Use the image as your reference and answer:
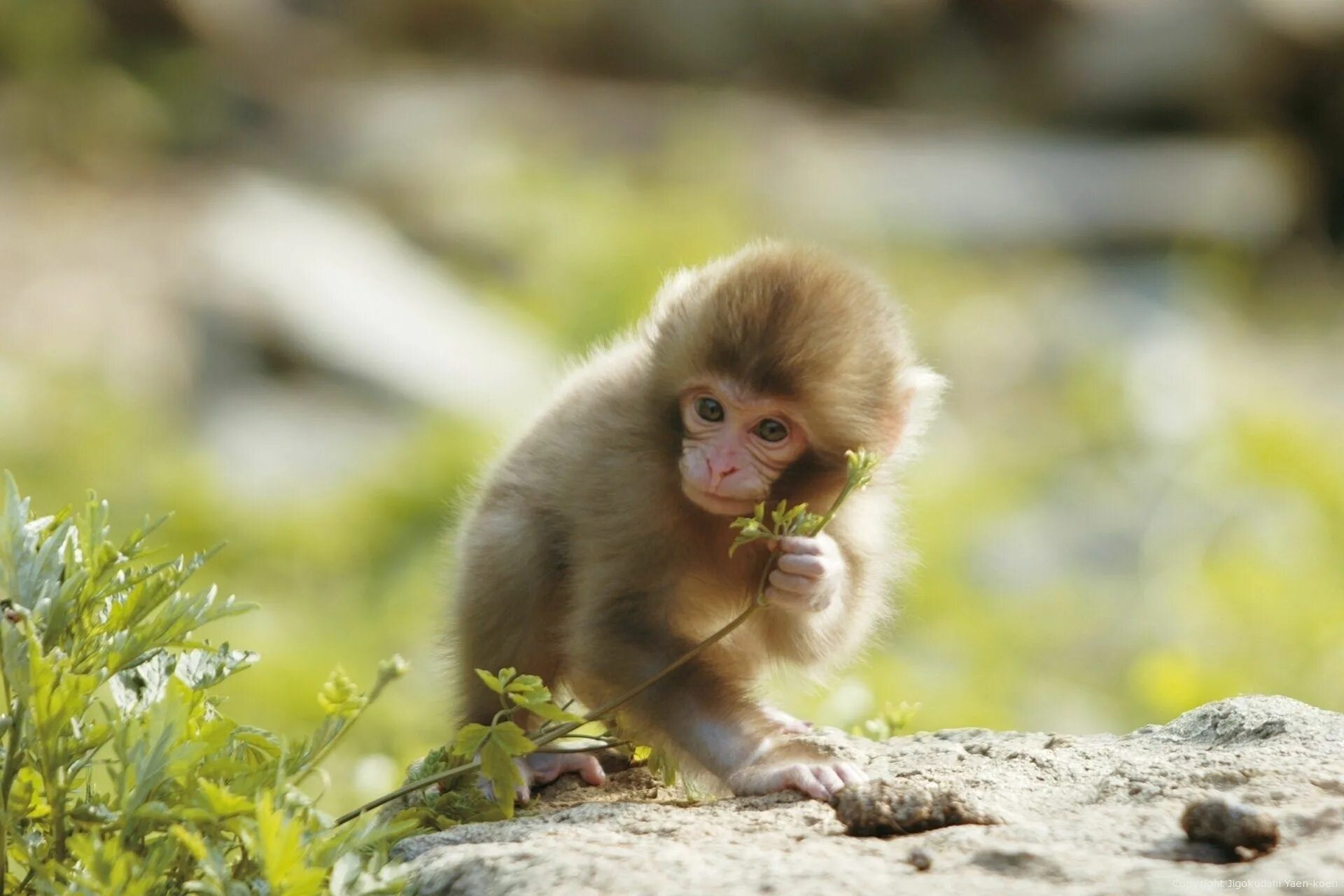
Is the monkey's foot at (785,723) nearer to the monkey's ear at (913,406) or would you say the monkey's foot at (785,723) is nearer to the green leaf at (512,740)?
the monkey's ear at (913,406)

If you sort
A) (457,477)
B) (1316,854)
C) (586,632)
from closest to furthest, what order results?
1. (1316,854)
2. (586,632)
3. (457,477)

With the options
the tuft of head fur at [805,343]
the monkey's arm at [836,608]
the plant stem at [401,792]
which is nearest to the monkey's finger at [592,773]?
the monkey's arm at [836,608]

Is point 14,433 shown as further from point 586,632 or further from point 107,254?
point 586,632

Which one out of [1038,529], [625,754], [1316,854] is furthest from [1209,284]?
[1316,854]

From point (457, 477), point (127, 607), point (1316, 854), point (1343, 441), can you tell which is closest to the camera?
point (1316, 854)

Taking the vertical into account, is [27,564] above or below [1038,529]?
below

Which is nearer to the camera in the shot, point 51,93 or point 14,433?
point 14,433
